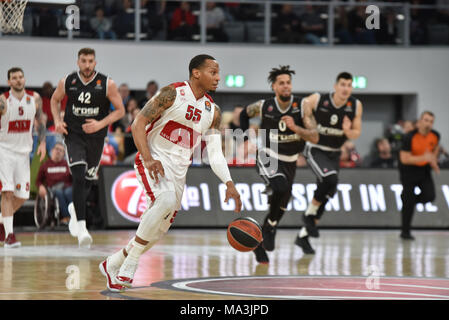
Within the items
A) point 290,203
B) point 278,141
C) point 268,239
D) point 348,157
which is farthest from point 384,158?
point 268,239

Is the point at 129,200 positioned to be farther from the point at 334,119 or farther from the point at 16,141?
the point at 334,119

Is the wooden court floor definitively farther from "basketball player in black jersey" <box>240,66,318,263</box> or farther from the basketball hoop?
the basketball hoop

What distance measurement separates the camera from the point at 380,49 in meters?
22.9

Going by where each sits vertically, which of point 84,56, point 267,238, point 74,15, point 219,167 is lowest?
point 267,238

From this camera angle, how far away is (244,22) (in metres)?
22.2

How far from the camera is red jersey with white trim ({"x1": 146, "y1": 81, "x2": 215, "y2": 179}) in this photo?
785 centimetres

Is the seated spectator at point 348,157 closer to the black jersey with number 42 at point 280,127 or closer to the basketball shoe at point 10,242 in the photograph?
the black jersey with number 42 at point 280,127

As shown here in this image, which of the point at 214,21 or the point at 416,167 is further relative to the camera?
the point at 214,21

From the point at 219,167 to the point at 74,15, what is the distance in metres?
12.6

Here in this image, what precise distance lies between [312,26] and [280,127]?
11.2 metres

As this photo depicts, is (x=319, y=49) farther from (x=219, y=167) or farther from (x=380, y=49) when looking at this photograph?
(x=219, y=167)

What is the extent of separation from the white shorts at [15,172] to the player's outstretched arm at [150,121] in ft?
17.2

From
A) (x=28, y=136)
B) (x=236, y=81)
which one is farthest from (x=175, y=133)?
(x=236, y=81)
